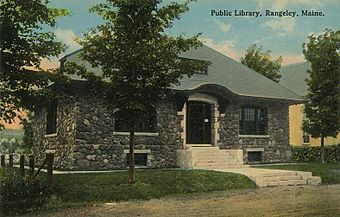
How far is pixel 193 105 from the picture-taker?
17031mm

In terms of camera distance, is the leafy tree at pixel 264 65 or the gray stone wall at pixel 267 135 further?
the leafy tree at pixel 264 65

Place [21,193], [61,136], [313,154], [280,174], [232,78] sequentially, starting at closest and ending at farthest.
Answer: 1. [21,193]
2. [280,174]
3. [61,136]
4. [232,78]
5. [313,154]

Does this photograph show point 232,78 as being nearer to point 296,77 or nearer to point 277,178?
point 296,77

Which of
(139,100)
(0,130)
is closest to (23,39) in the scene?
(0,130)

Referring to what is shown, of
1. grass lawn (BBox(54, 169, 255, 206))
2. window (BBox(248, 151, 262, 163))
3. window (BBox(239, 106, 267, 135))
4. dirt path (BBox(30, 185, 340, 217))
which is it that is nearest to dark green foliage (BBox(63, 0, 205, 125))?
grass lawn (BBox(54, 169, 255, 206))

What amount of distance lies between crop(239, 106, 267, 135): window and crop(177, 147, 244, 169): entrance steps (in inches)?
83.6

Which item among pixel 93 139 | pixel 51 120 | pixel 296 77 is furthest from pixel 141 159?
pixel 296 77

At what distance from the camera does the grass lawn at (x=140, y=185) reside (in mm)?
9367

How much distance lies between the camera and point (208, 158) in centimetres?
1566

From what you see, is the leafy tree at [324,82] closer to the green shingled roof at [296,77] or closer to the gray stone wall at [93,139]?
the green shingled roof at [296,77]

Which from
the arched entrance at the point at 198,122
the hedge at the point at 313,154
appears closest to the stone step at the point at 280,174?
the arched entrance at the point at 198,122

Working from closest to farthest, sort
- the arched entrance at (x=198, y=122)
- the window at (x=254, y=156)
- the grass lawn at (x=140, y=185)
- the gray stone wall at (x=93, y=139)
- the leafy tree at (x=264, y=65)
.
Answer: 1. the grass lawn at (x=140, y=185)
2. the gray stone wall at (x=93, y=139)
3. the arched entrance at (x=198, y=122)
4. the window at (x=254, y=156)
5. the leafy tree at (x=264, y=65)

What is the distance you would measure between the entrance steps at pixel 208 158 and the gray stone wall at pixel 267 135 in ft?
3.25

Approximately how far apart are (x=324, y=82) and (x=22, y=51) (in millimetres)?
12476
